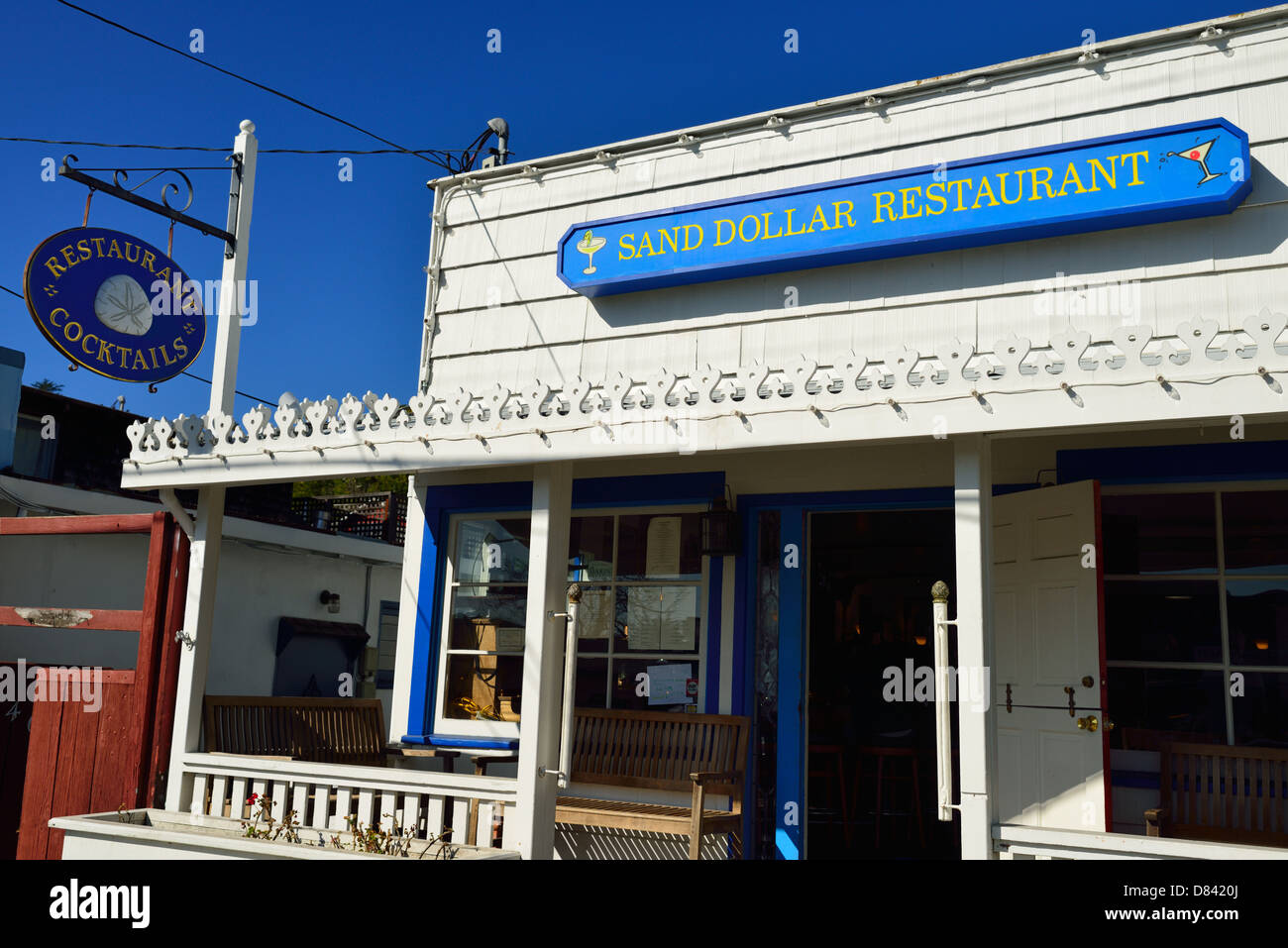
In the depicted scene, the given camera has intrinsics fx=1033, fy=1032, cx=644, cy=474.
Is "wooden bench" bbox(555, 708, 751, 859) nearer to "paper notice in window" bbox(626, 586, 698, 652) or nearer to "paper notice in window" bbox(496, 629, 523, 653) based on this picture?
"paper notice in window" bbox(626, 586, 698, 652)

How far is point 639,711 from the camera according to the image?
645 cm

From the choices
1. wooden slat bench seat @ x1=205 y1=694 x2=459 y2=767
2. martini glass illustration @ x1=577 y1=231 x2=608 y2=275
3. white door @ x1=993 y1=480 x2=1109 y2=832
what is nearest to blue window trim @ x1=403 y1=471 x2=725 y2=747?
wooden slat bench seat @ x1=205 y1=694 x2=459 y2=767

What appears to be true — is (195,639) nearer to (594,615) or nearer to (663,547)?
(594,615)

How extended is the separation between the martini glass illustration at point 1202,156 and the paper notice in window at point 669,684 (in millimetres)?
3965

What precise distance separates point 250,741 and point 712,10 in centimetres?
663

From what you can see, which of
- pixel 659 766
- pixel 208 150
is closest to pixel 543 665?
pixel 659 766

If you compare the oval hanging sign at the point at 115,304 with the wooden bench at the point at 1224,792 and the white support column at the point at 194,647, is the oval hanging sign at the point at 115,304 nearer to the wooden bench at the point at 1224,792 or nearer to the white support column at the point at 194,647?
the white support column at the point at 194,647

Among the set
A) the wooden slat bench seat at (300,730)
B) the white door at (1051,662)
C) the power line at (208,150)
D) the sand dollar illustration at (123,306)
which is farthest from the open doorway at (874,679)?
the sand dollar illustration at (123,306)

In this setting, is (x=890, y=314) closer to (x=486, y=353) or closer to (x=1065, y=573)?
(x=1065, y=573)

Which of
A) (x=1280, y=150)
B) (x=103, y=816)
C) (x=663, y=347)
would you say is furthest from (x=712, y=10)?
(x=103, y=816)

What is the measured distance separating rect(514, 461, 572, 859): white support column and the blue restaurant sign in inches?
90.1

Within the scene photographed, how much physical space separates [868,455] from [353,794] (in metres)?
3.49

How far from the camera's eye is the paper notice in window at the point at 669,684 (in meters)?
6.48

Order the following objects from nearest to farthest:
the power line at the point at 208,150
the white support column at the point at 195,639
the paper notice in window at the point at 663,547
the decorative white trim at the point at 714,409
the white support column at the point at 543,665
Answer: the decorative white trim at the point at 714,409
the white support column at the point at 543,665
the white support column at the point at 195,639
the paper notice in window at the point at 663,547
the power line at the point at 208,150
